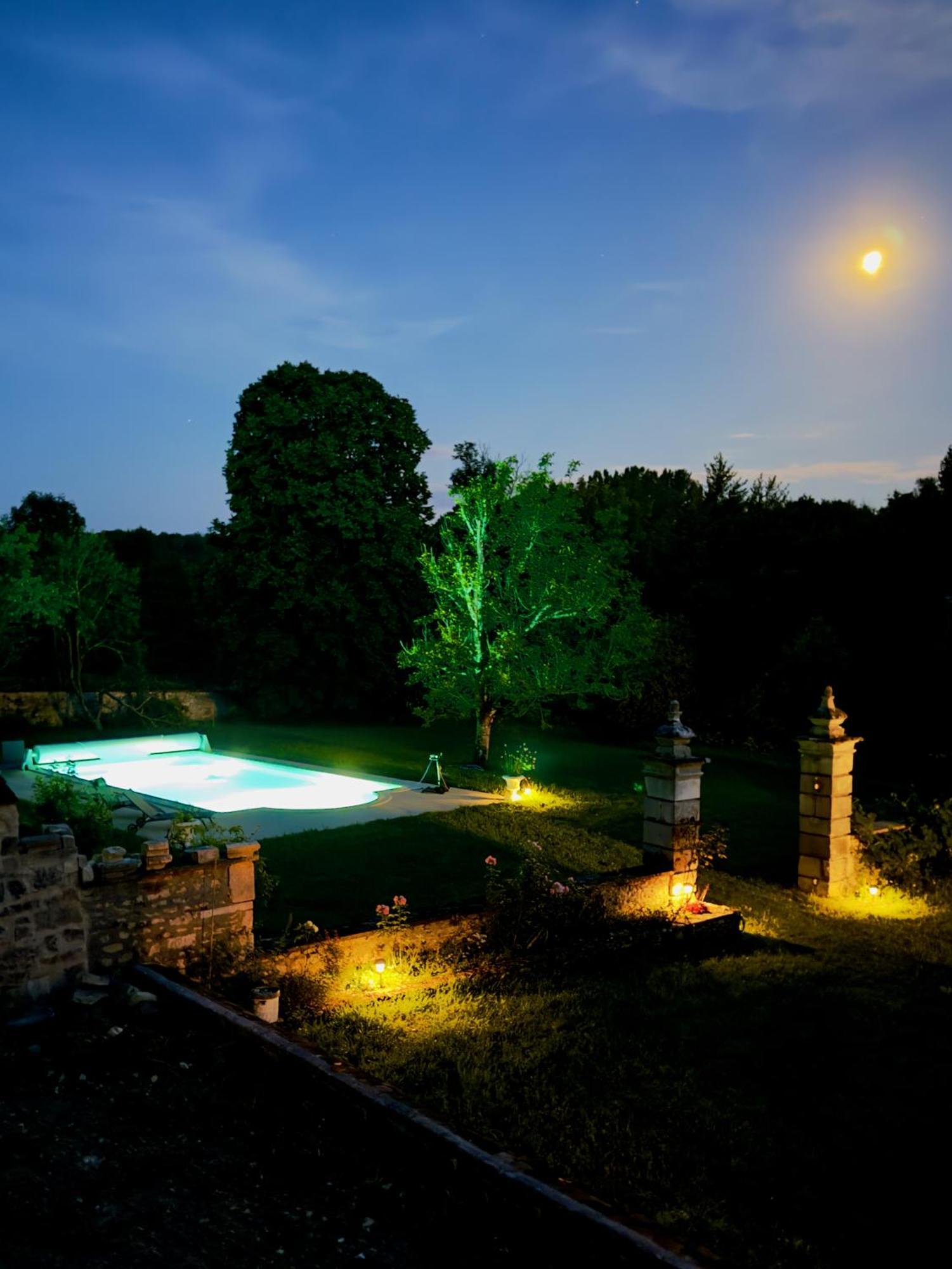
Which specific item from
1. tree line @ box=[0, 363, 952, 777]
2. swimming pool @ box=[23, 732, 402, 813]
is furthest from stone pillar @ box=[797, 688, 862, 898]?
tree line @ box=[0, 363, 952, 777]

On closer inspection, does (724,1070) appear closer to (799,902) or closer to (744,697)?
(799,902)

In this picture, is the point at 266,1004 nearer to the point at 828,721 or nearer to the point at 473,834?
the point at 473,834

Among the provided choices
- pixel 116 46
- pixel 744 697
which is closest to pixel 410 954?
pixel 116 46

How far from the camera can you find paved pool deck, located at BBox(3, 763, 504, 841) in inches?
548

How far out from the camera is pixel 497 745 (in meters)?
24.0

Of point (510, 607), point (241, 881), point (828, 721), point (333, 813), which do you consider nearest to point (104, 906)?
point (241, 881)

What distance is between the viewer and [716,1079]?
252 inches

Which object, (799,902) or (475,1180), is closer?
(475,1180)

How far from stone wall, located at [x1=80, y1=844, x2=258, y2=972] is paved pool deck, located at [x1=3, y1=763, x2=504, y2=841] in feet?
18.1

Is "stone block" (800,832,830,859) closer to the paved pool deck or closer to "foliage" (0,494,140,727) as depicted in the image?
the paved pool deck

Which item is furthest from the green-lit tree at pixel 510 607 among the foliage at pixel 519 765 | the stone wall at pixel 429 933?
the stone wall at pixel 429 933

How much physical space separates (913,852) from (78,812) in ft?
34.2

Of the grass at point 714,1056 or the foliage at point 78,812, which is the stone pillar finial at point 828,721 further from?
the foliage at point 78,812

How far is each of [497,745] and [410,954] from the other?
15.6 m
